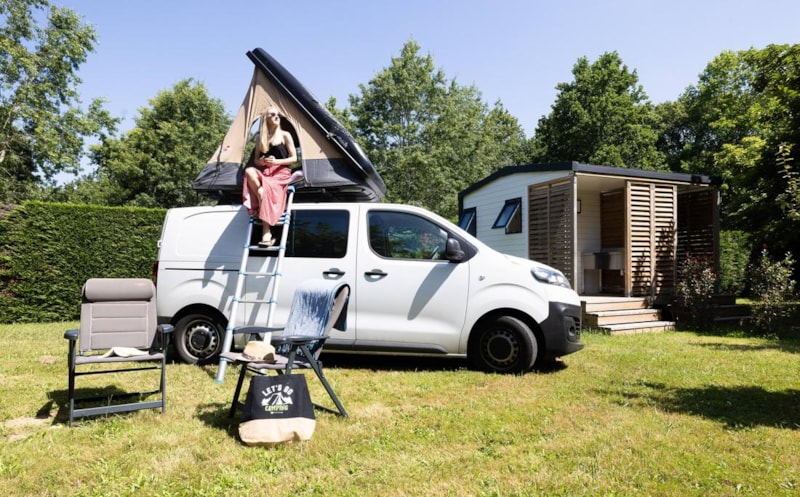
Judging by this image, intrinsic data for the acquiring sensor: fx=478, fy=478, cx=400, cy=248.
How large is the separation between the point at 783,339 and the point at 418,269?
6795 millimetres

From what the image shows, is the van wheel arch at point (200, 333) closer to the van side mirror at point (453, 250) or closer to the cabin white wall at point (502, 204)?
the van side mirror at point (453, 250)

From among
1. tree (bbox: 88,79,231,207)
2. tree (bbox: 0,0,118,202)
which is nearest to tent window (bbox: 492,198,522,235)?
tree (bbox: 88,79,231,207)

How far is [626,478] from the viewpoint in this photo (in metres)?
2.70

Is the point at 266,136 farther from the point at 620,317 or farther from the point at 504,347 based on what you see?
the point at 620,317

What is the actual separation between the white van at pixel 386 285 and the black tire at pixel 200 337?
0.01 meters

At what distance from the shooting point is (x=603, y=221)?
12.6 metres

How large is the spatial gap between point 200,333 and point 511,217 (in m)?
8.06

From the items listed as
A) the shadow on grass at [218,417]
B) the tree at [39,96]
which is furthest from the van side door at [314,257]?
the tree at [39,96]

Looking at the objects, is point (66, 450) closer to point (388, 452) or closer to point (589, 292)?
point (388, 452)

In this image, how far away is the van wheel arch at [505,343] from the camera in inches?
205

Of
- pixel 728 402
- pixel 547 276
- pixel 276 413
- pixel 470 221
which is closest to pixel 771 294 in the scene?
pixel 728 402

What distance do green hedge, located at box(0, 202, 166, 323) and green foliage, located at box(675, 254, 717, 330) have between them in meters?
11.7

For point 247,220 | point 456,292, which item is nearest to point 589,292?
point 456,292

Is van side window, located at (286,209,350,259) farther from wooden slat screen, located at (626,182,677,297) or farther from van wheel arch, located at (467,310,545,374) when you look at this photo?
wooden slat screen, located at (626,182,677,297)
